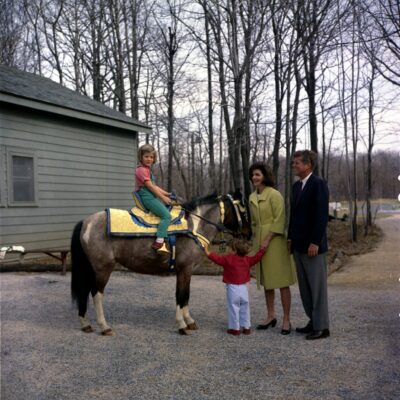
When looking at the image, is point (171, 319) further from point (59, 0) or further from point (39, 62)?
point (39, 62)

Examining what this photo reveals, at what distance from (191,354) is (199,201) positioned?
5.83 ft

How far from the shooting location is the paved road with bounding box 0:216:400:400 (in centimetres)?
318

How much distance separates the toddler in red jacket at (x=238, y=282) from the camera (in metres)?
4.55

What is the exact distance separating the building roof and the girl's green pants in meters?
5.39

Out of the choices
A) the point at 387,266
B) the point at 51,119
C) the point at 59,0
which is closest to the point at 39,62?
the point at 59,0

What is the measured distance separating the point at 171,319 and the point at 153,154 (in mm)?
2058

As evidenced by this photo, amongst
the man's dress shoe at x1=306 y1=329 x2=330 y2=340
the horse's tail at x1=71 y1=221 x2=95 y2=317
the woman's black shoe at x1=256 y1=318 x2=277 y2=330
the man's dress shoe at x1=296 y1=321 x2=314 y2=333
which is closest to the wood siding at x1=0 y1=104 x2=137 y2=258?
the horse's tail at x1=71 y1=221 x2=95 y2=317

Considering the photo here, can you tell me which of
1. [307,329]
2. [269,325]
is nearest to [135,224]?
[269,325]

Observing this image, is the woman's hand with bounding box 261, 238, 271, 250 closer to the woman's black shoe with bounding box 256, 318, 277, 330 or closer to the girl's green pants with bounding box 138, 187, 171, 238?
the woman's black shoe with bounding box 256, 318, 277, 330

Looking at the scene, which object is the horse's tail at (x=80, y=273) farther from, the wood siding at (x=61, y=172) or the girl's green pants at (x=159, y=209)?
the wood siding at (x=61, y=172)

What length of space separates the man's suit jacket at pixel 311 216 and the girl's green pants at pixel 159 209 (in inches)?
53.8

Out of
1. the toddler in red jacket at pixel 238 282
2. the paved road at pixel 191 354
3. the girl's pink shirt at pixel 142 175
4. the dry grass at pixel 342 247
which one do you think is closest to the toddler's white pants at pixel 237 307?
the toddler in red jacket at pixel 238 282

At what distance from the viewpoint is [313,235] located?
169 inches

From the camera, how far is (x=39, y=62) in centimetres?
2223
